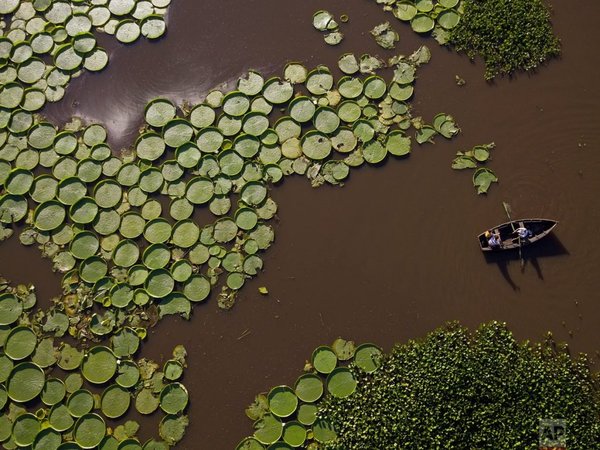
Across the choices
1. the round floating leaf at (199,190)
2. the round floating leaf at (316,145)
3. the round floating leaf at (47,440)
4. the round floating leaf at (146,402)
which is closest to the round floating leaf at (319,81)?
the round floating leaf at (316,145)

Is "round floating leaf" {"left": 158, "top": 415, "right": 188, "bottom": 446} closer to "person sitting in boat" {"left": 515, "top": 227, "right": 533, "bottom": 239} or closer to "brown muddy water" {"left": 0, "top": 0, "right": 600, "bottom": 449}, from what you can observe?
"brown muddy water" {"left": 0, "top": 0, "right": 600, "bottom": 449}

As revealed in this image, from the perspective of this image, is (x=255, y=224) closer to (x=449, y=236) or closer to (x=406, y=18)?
(x=449, y=236)

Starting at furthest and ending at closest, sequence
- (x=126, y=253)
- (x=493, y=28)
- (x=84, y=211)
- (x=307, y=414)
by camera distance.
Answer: (x=493, y=28) → (x=84, y=211) → (x=126, y=253) → (x=307, y=414)

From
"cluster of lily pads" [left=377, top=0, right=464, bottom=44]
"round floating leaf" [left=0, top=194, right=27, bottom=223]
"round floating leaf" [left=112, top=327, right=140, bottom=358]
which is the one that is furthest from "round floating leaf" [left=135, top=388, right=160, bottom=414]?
"cluster of lily pads" [left=377, top=0, right=464, bottom=44]

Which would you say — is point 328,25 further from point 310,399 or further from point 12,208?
point 310,399

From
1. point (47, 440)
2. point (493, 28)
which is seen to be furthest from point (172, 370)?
point (493, 28)

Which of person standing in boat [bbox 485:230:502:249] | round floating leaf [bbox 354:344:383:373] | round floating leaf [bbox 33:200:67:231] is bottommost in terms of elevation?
round floating leaf [bbox 354:344:383:373]
